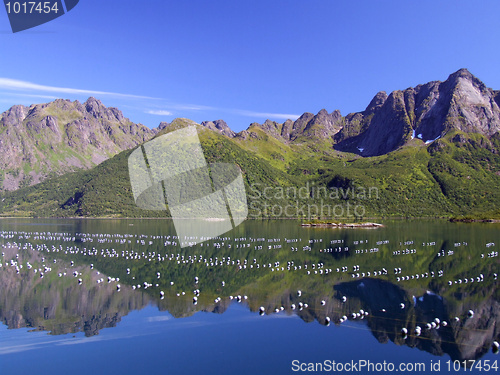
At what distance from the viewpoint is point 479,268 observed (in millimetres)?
62094

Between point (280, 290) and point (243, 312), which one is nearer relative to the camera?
point (243, 312)

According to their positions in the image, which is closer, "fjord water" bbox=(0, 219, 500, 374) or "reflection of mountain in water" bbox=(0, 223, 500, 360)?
"fjord water" bbox=(0, 219, 500, 374)

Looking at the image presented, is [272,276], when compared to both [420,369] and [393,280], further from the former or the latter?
[420,369]

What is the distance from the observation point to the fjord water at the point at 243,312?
28969 mm

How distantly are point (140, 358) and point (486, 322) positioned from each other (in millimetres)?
31621

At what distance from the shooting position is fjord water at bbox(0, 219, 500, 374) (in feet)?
95.0

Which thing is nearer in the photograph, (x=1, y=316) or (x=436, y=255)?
(x=1, y=316)

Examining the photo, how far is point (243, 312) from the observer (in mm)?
40781

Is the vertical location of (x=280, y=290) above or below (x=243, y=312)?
→ below

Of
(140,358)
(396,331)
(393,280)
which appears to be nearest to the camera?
(140,358)

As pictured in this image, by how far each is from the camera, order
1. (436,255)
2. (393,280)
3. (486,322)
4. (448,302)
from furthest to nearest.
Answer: (436,255) < (393,280) < (448,302) < (486,322)

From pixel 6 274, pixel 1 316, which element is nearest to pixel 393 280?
pixel 1 316

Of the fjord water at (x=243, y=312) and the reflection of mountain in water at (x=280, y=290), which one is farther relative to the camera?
the reflection of mountain in water at (x=280, y=290)

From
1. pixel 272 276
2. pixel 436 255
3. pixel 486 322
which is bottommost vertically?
pixel 436 255
